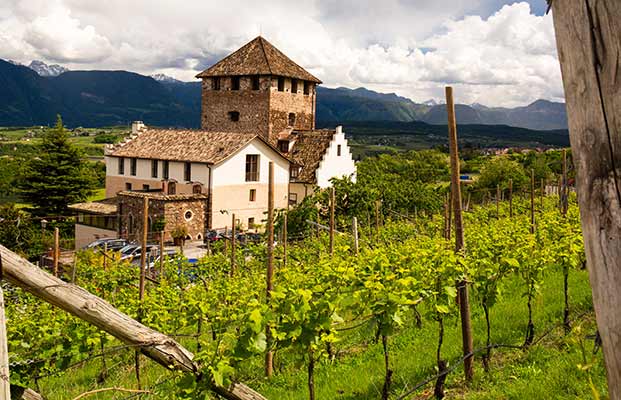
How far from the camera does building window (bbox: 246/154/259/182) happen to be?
33875 mm

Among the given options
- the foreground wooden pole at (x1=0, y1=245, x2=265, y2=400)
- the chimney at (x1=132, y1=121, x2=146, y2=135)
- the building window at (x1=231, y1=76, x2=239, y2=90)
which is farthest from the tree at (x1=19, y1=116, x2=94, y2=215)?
the foreground wooden pole at (x1=0, y1=245, x2=265, y2=400)

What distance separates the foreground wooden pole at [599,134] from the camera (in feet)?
4.36

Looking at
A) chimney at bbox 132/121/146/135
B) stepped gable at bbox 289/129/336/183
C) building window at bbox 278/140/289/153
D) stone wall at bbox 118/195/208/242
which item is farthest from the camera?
chimney at bbox 132/121/146/135

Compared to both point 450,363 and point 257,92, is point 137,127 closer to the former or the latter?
point 257,92

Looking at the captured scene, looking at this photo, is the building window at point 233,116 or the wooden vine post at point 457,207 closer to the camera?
the wooden vine post at point 457,207

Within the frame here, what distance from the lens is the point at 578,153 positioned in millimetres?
1433

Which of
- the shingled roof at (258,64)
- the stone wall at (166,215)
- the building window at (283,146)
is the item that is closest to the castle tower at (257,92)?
the shingled roof at (258,64)

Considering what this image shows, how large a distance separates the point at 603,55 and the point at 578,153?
243 mm

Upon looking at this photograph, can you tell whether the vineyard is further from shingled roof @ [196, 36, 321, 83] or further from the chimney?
the chimney

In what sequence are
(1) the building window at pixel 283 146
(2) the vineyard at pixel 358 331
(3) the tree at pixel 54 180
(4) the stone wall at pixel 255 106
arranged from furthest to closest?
(3) the tree at pixel 54 180, (4) the stone wall at pixel 255 106, (1) the building window at pixel 283 146, (2) the vineyard at pixel 358 331

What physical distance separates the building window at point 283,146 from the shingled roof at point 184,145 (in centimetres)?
391

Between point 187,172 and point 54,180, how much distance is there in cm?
2010

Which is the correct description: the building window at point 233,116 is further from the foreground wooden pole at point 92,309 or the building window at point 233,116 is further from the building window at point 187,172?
the foreground wooden pole at point 92,309

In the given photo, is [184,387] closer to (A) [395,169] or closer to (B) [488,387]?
(B) [488,387]
